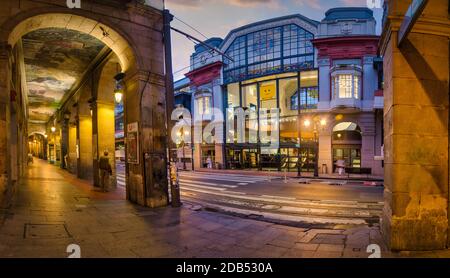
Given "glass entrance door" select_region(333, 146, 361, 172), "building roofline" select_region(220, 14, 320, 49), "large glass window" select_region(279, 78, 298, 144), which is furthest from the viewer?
"large glass window" select_region(279, 78, 298, 144)

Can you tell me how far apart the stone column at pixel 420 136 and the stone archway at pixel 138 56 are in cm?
682

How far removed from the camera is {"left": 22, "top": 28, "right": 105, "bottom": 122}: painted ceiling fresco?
9.81 metres

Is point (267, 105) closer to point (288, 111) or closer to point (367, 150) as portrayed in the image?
point (288, 111)

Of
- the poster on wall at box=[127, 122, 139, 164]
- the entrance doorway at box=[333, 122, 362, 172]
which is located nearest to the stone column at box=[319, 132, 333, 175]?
the entrance doorway at box=[333, 122, 362, 172]

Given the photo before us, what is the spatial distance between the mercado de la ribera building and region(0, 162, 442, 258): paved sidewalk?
15333mm

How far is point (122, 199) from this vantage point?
31.5 feet

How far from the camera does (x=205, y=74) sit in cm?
3102

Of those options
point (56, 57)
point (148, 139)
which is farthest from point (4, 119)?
point (56, 57)

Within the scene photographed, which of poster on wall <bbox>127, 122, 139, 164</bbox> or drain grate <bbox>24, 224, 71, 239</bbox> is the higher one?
poster on wall <bbox>127, 122, 139, 164</bbox>

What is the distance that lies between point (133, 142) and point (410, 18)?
811 centimetres

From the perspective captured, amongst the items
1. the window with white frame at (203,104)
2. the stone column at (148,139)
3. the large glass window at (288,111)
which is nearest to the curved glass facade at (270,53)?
the large glass window at (288,111)

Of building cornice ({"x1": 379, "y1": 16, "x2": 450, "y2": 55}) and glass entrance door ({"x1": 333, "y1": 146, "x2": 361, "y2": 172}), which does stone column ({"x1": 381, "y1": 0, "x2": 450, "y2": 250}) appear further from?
glass entrance door ({"x1": 333, "y1": 146, "x2": 361, "y2": 172})

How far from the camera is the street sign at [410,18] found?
150 inches
